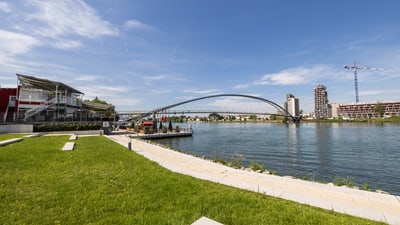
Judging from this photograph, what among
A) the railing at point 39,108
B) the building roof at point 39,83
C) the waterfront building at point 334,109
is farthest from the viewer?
the waterfront building at point 334,109

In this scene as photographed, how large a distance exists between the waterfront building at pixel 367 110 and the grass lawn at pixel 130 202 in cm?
→ 15828

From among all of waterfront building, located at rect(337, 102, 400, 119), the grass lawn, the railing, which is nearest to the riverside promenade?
the grass lawn

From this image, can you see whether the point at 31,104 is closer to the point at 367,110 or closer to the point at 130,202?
the point at 130,202

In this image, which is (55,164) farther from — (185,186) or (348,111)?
(348,111)

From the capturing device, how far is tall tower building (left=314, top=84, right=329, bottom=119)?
606 feet

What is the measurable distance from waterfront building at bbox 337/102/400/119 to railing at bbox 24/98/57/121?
15721cm

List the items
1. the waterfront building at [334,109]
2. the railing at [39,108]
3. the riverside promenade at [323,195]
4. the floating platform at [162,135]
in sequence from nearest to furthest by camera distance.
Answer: the riverside promenade at [323,195], the railing at [39,108], the floating platform at [162,135], the waterfront building at [334,109]

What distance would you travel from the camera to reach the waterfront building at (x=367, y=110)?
133 metres

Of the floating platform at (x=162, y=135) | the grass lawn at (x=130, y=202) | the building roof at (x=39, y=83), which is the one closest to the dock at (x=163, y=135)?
the floating platform at (x=162, y=135)

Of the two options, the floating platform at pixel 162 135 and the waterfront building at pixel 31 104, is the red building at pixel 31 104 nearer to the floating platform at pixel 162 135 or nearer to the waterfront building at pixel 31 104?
the waterfront building at pixel 31 104

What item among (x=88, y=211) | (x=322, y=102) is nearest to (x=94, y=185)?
(x=88, y=211)

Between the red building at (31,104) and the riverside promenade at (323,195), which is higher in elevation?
the red building at (31,104)

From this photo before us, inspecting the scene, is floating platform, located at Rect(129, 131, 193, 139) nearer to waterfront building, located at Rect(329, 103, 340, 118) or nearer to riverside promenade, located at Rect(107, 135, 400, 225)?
riverside promenade, located at Rect(107, 135, 400, 225)

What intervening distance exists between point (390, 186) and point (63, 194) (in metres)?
13.7
